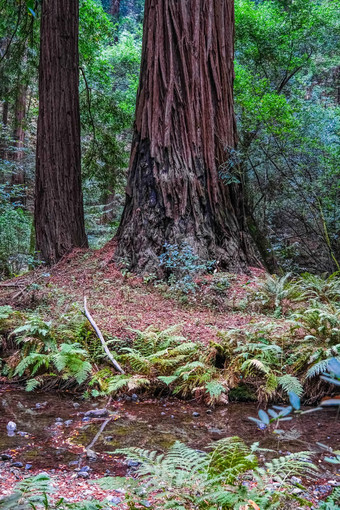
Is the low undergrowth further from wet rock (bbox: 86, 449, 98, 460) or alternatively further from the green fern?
wet rock (bbox: 86, 449, 98, 460)

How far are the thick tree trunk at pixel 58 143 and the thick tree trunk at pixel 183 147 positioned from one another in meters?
1.52

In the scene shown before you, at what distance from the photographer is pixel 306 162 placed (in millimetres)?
7203

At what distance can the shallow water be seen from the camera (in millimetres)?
2475

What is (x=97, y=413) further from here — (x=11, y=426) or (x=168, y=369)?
(x=168, y=369)

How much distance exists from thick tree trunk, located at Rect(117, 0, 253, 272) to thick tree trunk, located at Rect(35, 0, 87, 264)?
152cm

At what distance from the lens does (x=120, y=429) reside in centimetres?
290

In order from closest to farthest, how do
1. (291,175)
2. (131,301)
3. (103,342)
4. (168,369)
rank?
(168,369), (103,342), (131,301), (291,175)

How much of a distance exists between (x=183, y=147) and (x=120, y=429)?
439cm

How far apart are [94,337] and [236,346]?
145 centimetres

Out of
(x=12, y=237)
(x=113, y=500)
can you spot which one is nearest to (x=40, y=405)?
(x=113, y=500)

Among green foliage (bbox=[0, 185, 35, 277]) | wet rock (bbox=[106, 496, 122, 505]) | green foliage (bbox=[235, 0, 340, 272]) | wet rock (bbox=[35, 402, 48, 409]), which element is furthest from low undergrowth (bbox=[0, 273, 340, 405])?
green foliage (bbox=[0, 185, 35, 277])

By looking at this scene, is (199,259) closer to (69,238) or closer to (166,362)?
(166,362)

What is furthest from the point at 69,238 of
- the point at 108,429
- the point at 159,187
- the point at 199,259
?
the point at 108,429

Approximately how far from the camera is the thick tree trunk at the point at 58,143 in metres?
7.42
